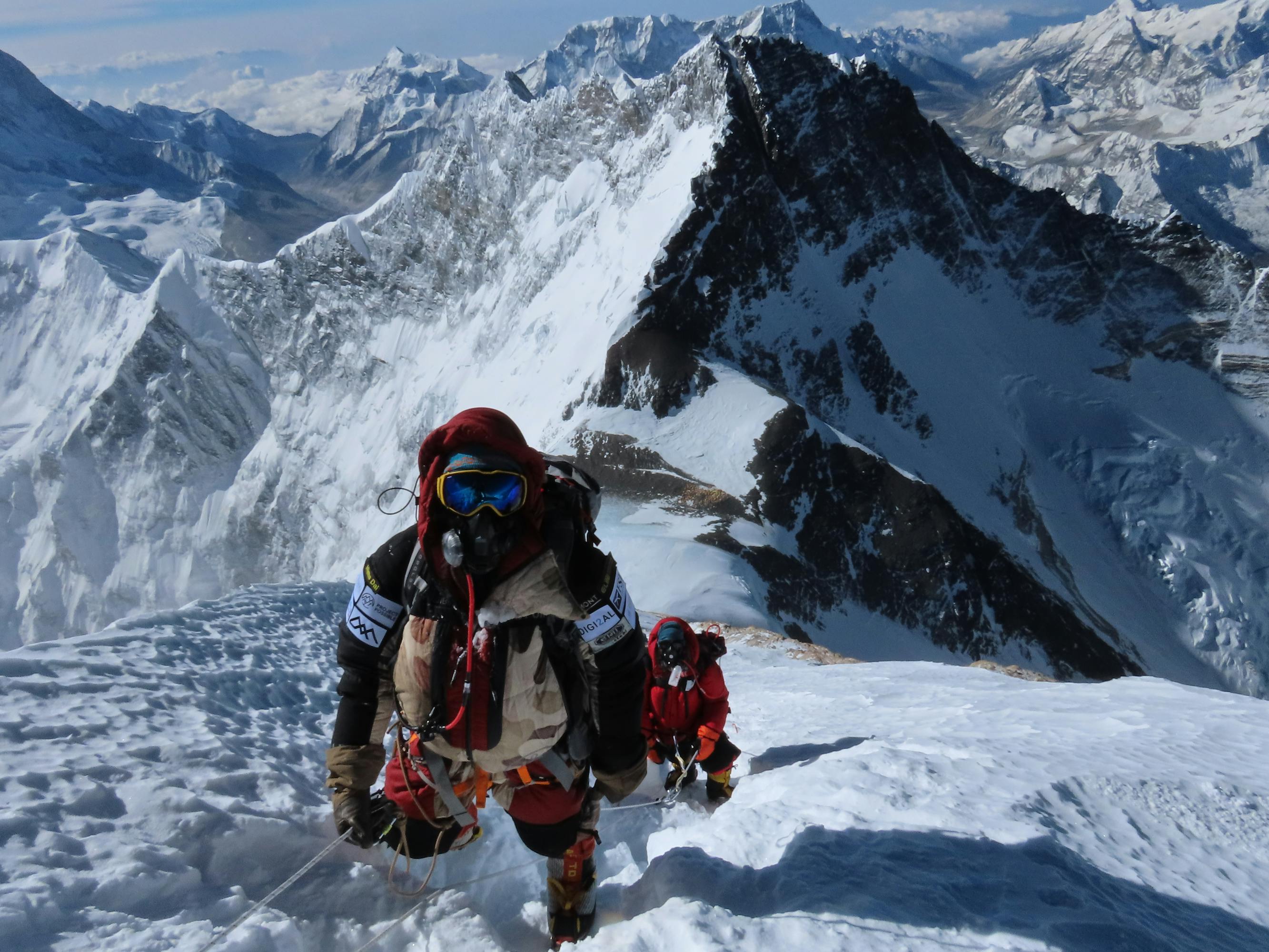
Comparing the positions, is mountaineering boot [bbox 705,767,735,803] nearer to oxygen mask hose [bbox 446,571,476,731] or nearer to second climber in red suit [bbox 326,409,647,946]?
second climber in red suit [bbox 326,409,647,946]

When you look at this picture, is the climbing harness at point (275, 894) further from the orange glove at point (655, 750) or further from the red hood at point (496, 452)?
the orange glove at point (655, 750)

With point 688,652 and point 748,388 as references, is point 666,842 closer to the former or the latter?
point 688,652

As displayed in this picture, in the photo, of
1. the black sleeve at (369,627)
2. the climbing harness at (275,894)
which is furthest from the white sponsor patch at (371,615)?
the climbing harness at (275,894)

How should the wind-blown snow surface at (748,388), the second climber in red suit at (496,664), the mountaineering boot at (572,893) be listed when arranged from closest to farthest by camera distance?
the second climber in red suit at (496,664), the mountaineering boot at (572,893), the wind-blown snow surface at (748,388)

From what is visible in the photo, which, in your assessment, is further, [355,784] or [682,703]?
[682,703]

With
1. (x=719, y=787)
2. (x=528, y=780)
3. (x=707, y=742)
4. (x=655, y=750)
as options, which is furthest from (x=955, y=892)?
(x=655, y=750)

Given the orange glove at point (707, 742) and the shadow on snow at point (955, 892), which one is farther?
the orange glove at point (707, 742)

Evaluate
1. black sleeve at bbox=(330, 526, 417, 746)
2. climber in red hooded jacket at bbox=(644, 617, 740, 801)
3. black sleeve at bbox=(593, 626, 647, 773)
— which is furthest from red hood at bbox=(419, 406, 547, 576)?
Answer: climber in red hooded jacket at bbox=(644, 617, 740, 801)
